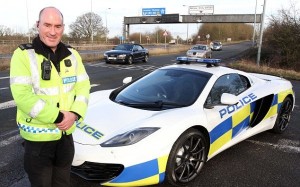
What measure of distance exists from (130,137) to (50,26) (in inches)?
54.5

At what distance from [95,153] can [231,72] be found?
245 centimetres

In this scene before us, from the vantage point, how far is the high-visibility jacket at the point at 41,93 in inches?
82.7

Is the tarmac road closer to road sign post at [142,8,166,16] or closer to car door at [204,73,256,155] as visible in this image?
car door at [204,73,256,155]

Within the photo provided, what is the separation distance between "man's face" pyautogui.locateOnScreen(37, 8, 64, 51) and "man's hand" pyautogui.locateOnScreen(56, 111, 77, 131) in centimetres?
51

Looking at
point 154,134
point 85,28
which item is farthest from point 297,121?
point 85,28

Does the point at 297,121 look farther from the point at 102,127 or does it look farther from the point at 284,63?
the point at 284,63

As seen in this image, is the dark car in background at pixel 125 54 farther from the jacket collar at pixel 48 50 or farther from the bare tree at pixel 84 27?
the bare tree at pixel 84 27

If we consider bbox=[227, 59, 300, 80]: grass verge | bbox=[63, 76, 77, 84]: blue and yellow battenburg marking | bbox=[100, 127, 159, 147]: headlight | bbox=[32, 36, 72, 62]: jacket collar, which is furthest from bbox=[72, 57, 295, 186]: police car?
bbox=[227, 59, 300, 80]: grass verge

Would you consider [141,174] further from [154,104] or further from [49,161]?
[154,104]

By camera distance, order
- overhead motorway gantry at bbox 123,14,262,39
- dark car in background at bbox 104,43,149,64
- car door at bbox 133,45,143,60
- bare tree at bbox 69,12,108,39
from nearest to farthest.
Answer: dark car in background at bbox 104,43,149,64, car door at bbox 133,45,143,60, overhead motorway gantry at bbox 123,14,262,39, bare tree at bbox 69,12,108,39

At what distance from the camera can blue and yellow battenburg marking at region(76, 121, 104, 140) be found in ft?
10.6

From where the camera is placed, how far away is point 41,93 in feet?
7.23

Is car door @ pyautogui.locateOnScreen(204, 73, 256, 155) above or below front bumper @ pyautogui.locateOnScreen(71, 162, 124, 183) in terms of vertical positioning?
above

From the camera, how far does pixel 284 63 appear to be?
20516 millimetres
